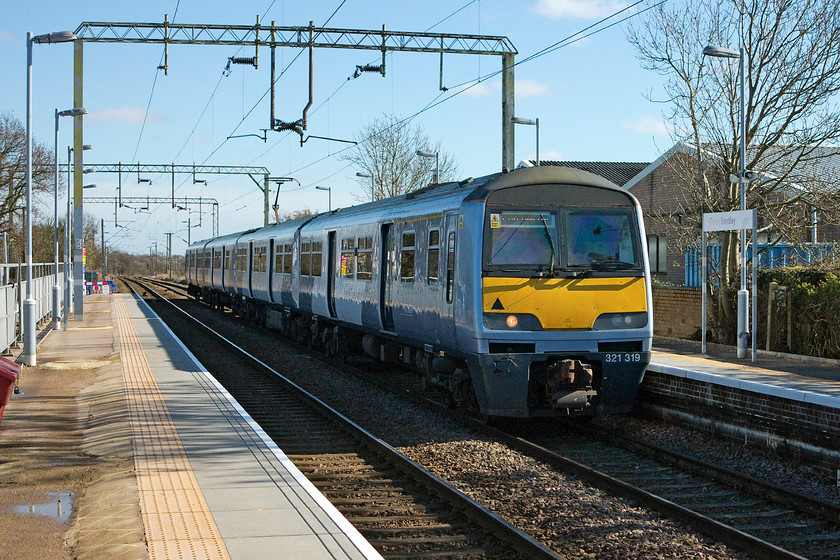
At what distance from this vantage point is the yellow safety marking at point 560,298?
10.6m

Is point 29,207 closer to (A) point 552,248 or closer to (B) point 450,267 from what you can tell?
(B) point 450,267

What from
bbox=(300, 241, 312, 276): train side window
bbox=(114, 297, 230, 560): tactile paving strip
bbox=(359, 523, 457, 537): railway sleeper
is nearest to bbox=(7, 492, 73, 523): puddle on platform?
bbox=(114, 297, 230, 560): tactile paving strip

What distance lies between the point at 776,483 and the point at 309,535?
496 centimetres

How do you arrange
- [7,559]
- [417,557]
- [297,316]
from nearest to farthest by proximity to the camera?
[7,559] < [417,557] < [297,316]

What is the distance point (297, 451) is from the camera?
34.5 feet

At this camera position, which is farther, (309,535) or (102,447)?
(102,447)

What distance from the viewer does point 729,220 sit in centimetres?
1675

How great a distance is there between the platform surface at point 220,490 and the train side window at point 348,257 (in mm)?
3756

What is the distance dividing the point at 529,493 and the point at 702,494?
1549mm

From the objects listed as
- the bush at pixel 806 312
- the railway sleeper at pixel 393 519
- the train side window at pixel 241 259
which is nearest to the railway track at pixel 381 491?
the railway sleeper at pixel 393 519

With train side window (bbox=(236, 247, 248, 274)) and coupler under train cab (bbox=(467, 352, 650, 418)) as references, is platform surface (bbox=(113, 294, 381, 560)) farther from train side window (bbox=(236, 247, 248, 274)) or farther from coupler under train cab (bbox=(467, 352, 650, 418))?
train side window (bbox=(236, 247, 248, 274))

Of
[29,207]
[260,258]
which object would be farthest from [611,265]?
[260,258]

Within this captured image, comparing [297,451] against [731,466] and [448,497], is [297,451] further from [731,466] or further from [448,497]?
[731,466]

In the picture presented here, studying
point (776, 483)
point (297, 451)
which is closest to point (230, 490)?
point (297, 451)
